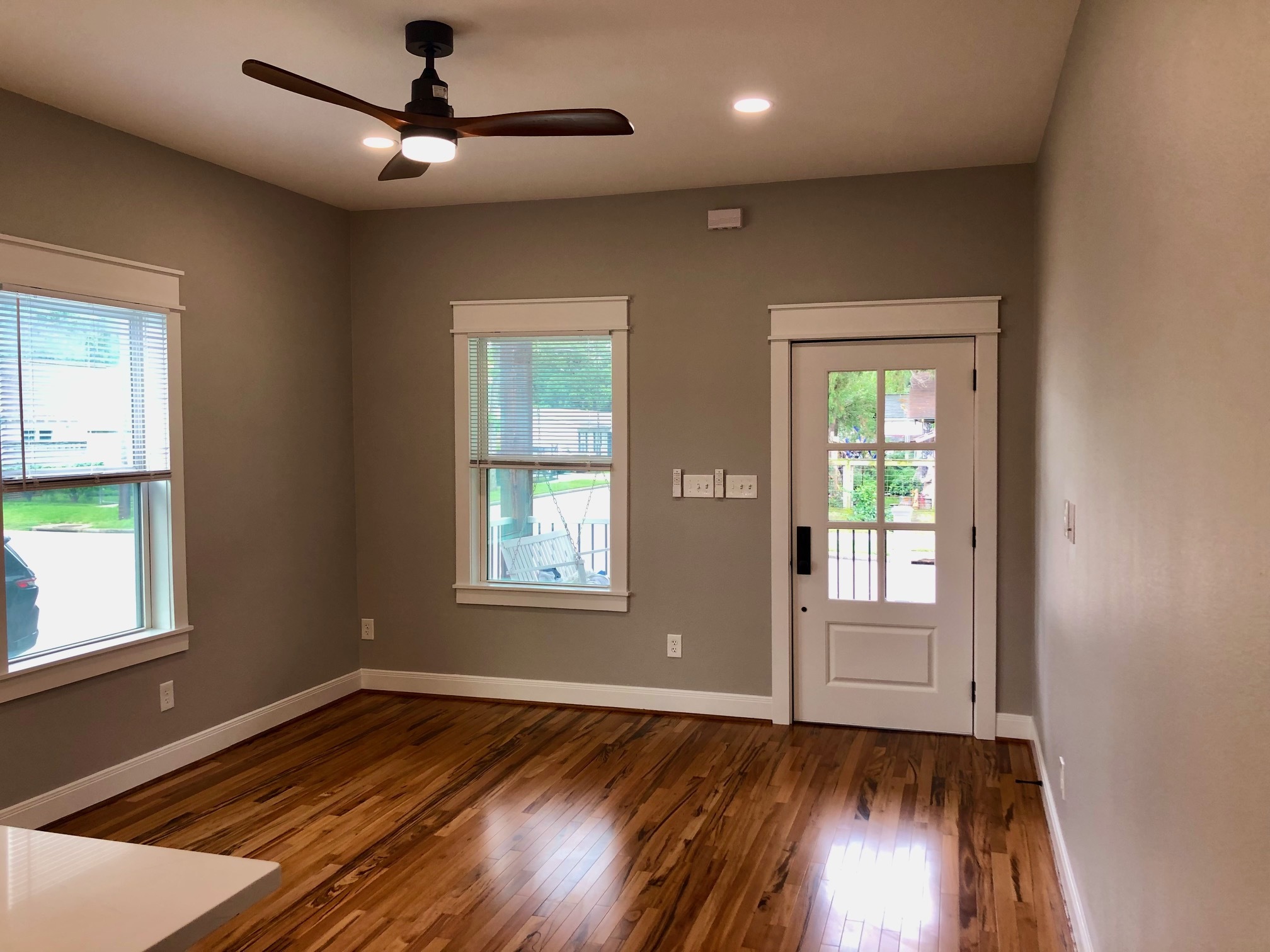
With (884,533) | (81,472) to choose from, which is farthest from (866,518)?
(81,472)

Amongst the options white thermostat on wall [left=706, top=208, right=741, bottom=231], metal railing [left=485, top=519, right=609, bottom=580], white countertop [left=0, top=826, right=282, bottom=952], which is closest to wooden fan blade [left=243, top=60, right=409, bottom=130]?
white countertop [left=0, top=826, right=282, bottom=952]

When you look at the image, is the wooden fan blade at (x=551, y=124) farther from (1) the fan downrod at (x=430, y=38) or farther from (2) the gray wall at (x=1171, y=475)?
(2) the gray wall at (x=1171, y=475)

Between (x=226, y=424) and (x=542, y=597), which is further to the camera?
(x=542, y=597)

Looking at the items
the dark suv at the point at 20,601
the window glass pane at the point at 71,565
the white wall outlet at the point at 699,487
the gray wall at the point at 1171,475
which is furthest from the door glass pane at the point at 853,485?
the dark suv at the point at 20,601

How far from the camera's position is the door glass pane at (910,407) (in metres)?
4.52

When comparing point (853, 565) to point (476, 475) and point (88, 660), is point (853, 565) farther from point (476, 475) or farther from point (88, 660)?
point (88, 660)

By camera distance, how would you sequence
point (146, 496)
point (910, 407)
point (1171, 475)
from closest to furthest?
point (1171, 475)
point (146, 496)
point (910, 407)

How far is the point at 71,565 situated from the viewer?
3.71 metres

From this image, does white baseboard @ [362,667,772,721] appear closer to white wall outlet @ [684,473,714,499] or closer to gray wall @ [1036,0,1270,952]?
white wall outlet @ [684,473,714,499]

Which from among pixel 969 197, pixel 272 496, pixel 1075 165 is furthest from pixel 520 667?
pixel 1075 165

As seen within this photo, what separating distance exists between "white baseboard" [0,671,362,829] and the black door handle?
2.62m

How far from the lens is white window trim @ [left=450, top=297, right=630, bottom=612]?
4.94 metres

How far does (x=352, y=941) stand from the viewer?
2.72 meters

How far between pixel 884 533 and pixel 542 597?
1832 millimetres
